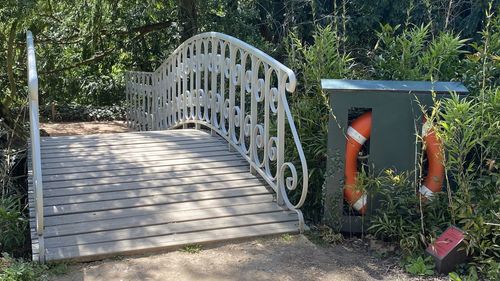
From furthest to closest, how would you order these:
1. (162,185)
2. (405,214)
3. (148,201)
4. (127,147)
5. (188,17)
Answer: (188,17) < (127,147) < (162,185) < (148,201) < (405,214)

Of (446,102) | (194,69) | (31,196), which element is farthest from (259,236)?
(194,69)

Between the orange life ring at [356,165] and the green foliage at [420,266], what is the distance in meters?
0.52

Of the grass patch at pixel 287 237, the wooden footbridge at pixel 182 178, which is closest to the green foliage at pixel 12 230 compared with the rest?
A: the wooden footbridge at pixel 182 178

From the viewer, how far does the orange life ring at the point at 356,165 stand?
3668 mm

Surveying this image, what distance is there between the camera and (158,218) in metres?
3.80

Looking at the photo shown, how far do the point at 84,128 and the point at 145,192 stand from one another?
8327 mm

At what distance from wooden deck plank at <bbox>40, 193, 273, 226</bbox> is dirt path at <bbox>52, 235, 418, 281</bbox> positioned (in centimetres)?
52

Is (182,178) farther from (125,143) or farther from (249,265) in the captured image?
(249,265)

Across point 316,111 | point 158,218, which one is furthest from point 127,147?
point 316,111

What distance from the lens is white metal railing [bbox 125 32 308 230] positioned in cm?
400

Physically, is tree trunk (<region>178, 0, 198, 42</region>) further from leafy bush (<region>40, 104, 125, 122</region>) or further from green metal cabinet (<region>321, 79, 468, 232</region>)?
green metal cabinet (<region>321, 79, 468, 232</region>)

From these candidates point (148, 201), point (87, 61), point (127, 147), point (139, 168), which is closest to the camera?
point (148, 201)

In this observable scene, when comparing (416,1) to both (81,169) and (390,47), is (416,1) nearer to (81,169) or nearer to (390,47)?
(390,47)

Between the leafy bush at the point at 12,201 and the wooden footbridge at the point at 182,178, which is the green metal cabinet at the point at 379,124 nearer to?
the wooden footbridge at the point at 182,178
